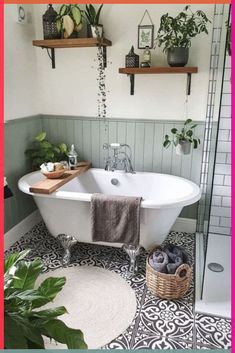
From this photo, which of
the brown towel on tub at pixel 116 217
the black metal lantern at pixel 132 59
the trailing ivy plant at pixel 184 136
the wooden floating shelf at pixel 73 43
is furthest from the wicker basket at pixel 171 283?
the wooden floating shelf at pixel 73 43

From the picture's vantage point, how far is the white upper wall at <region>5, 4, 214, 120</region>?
8.72 ft

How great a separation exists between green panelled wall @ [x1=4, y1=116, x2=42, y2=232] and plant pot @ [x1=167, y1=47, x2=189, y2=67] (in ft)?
4.77

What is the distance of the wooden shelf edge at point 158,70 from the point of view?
2.53 meters

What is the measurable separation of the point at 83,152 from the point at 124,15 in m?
1.36

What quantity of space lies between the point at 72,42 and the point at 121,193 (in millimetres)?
1452

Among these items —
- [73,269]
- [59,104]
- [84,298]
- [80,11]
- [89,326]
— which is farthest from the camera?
[59,104]

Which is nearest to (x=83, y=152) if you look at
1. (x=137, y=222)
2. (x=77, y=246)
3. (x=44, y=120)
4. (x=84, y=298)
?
(x=44, y=120)

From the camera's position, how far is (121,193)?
2951 mm

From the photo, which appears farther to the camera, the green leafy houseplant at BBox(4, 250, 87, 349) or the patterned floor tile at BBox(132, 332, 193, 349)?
the patterned floor tile at BBox(132, 332, 193, 349)

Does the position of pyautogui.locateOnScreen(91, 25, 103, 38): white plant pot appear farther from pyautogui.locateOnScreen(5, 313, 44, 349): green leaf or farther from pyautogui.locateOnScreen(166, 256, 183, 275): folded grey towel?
pyautogui.locateOnScreen(5, 313, 44, 349): green leaf

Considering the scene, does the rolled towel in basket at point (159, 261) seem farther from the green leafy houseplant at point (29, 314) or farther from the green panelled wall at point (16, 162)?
the green panelled wall at point (16, 162)

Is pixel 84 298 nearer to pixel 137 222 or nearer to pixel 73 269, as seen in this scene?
pixel 73 269

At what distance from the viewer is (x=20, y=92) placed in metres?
2.83

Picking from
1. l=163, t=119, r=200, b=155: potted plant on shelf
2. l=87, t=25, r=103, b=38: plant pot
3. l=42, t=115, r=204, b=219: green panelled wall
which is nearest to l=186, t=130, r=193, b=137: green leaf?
l=163, t=119, r=200, b=155: potted plant on shelf
